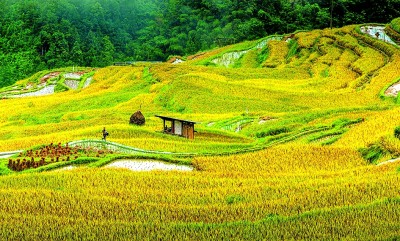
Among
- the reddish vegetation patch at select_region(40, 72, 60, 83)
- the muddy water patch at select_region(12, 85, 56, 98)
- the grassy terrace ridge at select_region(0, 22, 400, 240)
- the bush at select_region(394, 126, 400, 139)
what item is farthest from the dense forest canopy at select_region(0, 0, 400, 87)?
the bush at select_region(394, 126, 400, 139)

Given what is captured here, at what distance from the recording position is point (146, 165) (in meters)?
19.3

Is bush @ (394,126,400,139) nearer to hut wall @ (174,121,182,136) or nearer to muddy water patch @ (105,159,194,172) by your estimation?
muddy water patch @ (105,159,194,172)

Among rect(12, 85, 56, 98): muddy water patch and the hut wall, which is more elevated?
rect(12, 85, 56, 98): muddy water patch

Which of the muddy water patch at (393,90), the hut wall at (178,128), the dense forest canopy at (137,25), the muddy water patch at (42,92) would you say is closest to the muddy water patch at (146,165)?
the hut wall at (178,128)

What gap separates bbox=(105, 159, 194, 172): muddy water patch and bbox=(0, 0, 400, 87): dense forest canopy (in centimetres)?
5976

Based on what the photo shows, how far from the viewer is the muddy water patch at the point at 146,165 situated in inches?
743

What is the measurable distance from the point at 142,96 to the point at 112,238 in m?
33.5

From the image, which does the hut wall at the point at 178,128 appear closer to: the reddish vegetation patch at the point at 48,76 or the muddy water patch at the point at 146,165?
the muddy water patch at the point at 146,165

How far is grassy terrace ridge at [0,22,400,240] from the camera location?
37.4 ft

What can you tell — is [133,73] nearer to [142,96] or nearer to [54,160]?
[142,96]

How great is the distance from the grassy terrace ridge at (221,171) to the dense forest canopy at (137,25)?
3707cm

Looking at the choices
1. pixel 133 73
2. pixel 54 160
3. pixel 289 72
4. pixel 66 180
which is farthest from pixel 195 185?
pixel 133 73

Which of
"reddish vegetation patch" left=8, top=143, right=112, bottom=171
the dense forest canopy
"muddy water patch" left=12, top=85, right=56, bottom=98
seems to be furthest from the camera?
the dense forest canopy

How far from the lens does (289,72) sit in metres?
51.8
